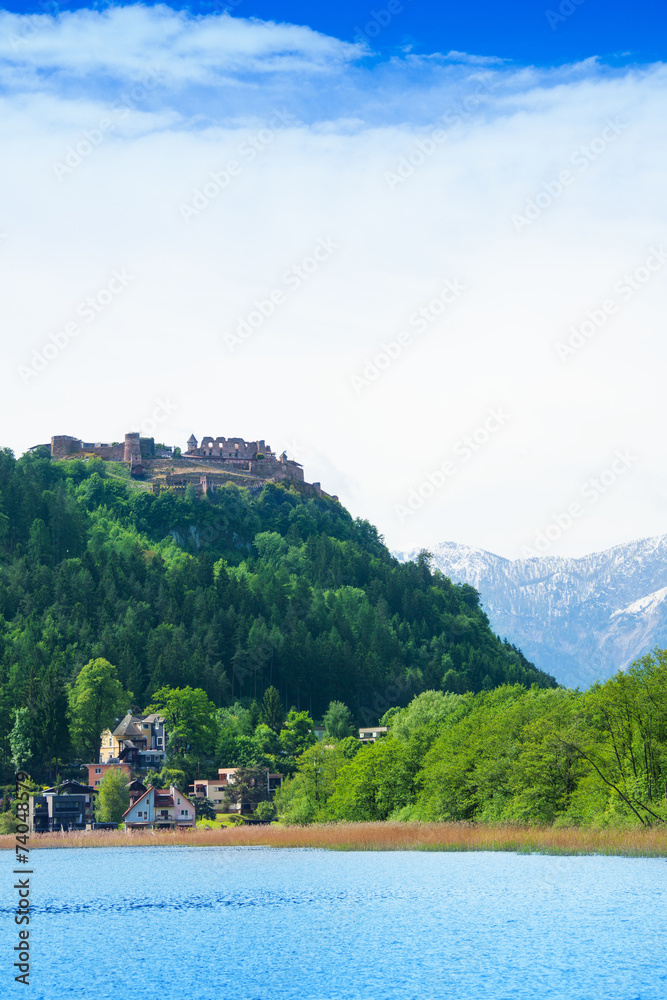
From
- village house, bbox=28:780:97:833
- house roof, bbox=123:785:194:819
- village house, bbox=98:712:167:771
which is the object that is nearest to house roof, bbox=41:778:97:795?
village house, bbox=28:780:97:833

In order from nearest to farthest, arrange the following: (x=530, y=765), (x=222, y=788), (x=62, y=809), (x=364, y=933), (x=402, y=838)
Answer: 1. (x=364, y=933)
2. (x=530, y=765)
3. (x=402, y=838)
4. (x=62, y=809)
5. (x=222, y=788)

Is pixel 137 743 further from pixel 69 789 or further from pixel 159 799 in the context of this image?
pixel 159 799

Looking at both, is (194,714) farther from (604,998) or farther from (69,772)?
(604,998)

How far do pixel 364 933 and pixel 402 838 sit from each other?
3716 cm

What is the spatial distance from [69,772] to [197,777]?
57.0 feet

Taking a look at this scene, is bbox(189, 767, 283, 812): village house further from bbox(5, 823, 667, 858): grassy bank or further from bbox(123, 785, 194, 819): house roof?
bbox(5, 823, 667, 858): grassy bank

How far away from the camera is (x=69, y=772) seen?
153 meters

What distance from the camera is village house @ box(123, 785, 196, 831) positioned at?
132 meters

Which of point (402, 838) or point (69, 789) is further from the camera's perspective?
point (69, 789)

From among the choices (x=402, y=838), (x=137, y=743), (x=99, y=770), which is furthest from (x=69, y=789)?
(x=402, y=838)

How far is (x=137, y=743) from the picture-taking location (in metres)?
160

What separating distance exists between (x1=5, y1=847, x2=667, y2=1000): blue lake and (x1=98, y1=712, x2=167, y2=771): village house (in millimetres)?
87072

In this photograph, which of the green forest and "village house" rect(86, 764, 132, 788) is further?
"village house" rect(86, 764, 132, 788)

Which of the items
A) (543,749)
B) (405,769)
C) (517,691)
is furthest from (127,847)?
(543,749)
